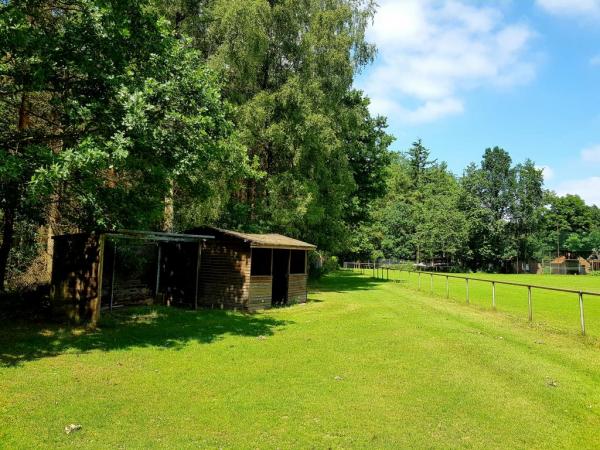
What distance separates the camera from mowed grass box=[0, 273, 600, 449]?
529 cm

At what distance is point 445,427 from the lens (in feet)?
18.5

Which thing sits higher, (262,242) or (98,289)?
(262,242)

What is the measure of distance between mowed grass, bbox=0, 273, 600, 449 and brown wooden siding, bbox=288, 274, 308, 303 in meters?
6.15

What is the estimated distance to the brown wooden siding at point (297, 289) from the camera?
18969 millimetres

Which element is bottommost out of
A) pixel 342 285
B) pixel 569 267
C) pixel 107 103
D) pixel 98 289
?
pixel 342 285

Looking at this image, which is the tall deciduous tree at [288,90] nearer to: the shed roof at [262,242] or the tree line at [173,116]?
the tree line at [173,116]

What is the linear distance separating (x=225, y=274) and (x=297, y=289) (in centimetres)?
396

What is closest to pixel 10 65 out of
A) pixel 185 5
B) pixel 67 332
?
pixel 67 332

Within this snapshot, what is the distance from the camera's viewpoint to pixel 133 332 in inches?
448

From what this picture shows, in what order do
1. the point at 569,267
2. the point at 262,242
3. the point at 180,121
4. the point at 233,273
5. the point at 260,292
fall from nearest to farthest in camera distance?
the point at 180,121
the point at 262,242
the point at 233,273
the point at 260,292
the point at 569,267

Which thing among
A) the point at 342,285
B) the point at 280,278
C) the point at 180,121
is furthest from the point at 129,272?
the point at 342,285

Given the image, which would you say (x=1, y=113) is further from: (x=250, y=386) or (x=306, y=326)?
(x=250, y=386)

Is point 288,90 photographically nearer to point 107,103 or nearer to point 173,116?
point 173,116

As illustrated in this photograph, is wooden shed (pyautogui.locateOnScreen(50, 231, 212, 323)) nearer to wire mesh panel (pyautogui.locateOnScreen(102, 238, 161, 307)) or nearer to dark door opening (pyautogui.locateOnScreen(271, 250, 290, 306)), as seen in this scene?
wire mesh panel (pyautogui.locateOnScreen(102, 238, 161, 307))
